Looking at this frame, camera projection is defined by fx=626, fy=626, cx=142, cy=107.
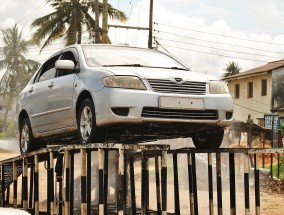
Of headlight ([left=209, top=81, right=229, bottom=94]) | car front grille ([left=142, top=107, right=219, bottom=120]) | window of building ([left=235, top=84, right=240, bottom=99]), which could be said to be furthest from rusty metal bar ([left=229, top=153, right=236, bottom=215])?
window of building ([left=235, top=84, right=240, bottom=99])

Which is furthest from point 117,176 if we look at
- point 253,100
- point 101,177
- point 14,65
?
point 14,65

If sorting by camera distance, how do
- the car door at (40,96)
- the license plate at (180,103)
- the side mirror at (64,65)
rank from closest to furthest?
the license plate at (180,103), the side mirror at (64,65), the car door at (40,96)

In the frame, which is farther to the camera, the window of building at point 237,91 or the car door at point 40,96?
the window of building at point 237,91

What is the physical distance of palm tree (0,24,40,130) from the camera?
198 ft

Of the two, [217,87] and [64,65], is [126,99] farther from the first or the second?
[217,87]

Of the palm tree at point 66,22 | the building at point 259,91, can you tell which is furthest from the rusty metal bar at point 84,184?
the building at point 259,91

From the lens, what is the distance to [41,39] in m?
35.2

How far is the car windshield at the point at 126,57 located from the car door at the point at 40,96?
3.25 ft

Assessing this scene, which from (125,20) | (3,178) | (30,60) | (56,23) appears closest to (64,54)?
(3,178)

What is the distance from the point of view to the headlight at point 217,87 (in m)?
8.25

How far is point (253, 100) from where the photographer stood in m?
46.2

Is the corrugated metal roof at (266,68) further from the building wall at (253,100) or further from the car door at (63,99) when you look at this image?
the car door at (63,99)

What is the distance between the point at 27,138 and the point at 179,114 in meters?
3.41

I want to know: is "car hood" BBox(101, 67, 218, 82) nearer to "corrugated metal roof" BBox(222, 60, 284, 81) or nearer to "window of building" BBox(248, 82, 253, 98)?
"corrugated metal roof" BBox(222, 60, 284, 81)
